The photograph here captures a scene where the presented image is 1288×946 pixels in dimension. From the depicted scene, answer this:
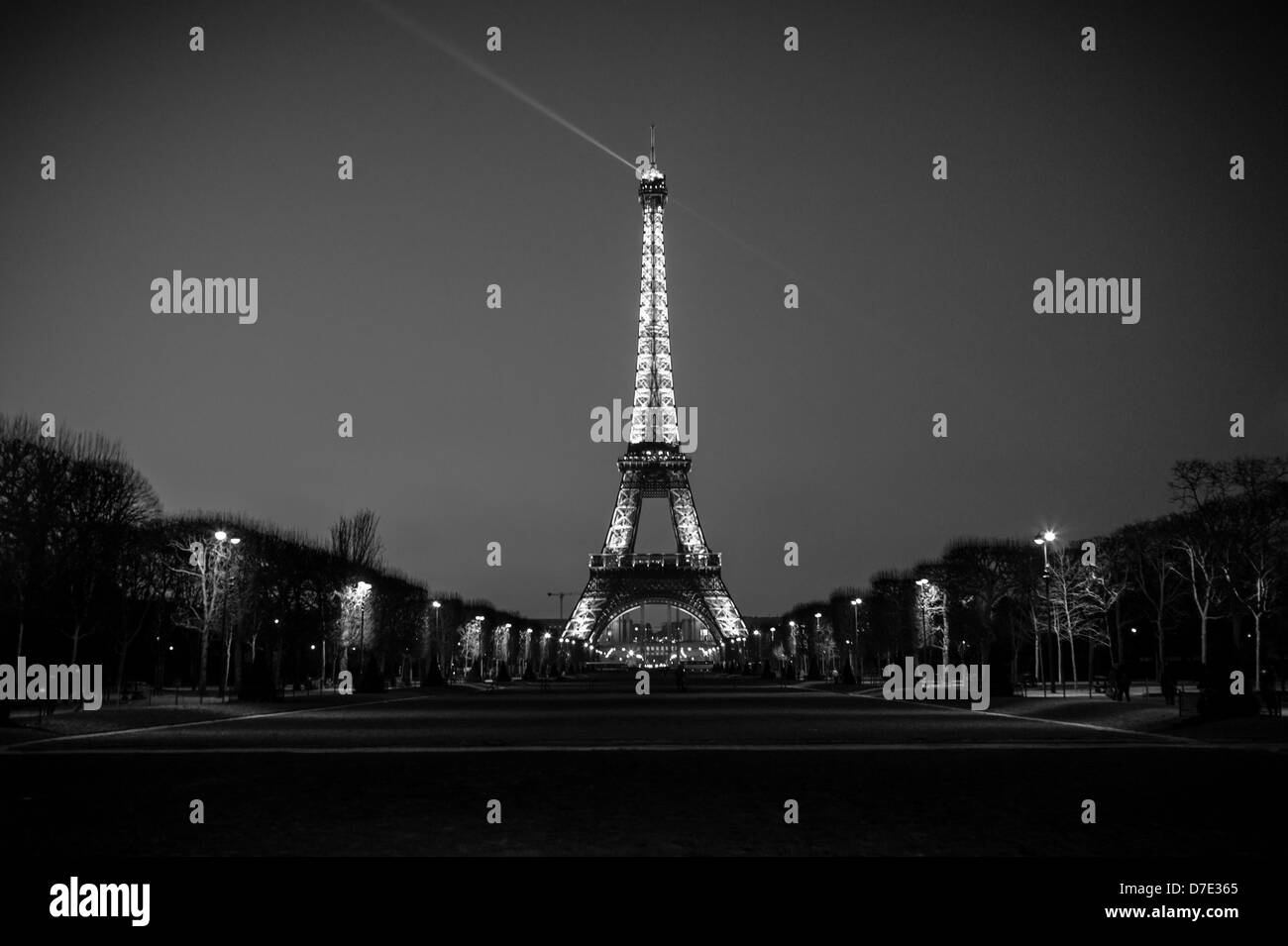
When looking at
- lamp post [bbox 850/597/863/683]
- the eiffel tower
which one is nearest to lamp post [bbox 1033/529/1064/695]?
lamp post [bbox 850/597/863/683]

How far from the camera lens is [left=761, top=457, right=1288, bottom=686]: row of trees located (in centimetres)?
5522

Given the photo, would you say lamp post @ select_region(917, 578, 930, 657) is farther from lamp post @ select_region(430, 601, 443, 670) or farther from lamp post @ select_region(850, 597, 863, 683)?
lamp post @ select_region(430, 601, 443, 670)

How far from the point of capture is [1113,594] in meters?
69.8

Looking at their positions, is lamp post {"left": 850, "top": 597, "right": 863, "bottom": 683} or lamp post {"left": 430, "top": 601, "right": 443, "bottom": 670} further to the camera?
lamp post {"left": 430, "top": 601, "right": 443, "bottom": 670}

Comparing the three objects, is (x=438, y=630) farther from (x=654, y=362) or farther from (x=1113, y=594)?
(x=1113, y=594)

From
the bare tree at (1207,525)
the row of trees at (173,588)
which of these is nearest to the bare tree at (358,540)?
the row of trees at (173,588)

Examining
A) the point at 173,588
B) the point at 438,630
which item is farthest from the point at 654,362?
the point at 173,588

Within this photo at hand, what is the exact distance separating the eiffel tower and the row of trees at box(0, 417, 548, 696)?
21255mm

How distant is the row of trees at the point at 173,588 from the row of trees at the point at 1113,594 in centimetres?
3503

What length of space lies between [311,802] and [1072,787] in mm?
12042

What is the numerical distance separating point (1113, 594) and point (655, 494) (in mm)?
68608
